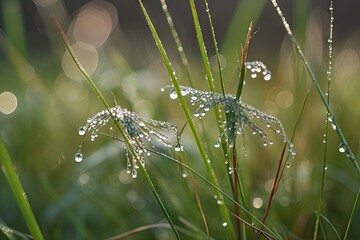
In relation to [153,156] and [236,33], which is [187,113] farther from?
[236,33]

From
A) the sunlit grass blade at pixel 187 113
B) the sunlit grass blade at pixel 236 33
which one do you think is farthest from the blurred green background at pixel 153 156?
the sunlit grass blade at pixel 187 113

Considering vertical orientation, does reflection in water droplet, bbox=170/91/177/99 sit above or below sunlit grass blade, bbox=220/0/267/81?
below

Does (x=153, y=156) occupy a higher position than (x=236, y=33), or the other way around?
(x=236, y=33)

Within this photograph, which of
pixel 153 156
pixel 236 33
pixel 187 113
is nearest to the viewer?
pixel 187 113

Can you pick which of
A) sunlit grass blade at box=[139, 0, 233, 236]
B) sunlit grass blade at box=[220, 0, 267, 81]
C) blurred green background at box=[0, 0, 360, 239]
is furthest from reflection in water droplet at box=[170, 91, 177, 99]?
sunlit grass blade at box=[220, 0, 267, 81]

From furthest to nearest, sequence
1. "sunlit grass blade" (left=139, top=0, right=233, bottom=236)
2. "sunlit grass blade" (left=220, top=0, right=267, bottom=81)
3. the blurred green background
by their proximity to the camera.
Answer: "sunlit grass blade" (left=220, top=0, right=267, bottom=81) → the blurred green background → "sunlit grass blade" (left=139, top=0, right=233, bottom=236)

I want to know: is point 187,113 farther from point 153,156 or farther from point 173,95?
point 153,156

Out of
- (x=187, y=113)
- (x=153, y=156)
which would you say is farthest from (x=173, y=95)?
(x=153, y=156)

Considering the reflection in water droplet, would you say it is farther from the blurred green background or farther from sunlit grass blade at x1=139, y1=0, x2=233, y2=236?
the blurred green background

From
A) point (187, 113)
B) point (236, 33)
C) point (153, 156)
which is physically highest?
point (236, 33)

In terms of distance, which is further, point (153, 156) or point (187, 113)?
point (153, 156)

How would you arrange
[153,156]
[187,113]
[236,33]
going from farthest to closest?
[236,33] → [153,156] → [187,113]

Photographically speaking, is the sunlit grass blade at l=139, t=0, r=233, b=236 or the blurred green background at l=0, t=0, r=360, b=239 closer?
the sunlit grass blade at l=139, t=0, r=233, b=236
